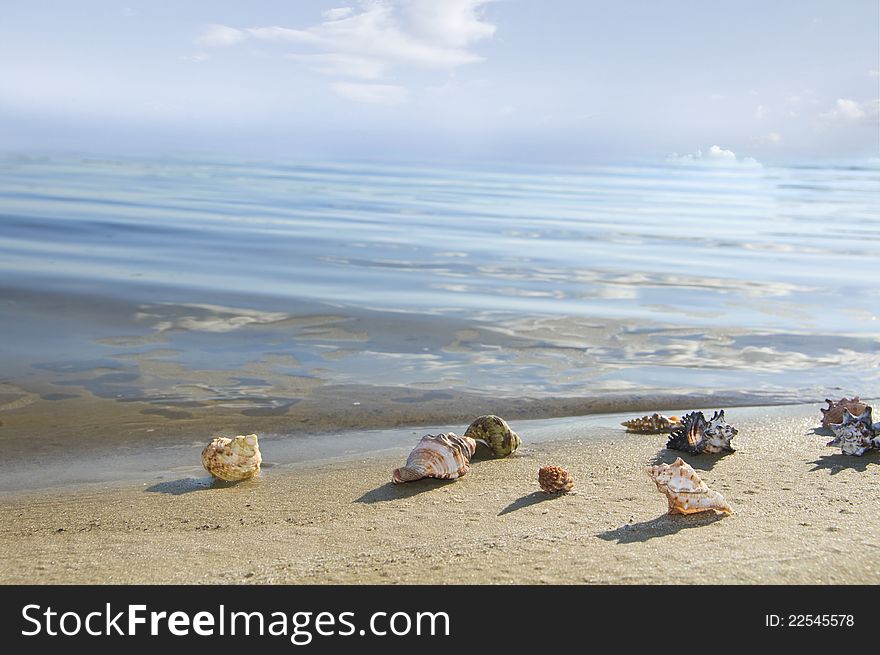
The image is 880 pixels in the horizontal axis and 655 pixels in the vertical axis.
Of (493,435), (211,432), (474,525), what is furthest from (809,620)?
(211,432)

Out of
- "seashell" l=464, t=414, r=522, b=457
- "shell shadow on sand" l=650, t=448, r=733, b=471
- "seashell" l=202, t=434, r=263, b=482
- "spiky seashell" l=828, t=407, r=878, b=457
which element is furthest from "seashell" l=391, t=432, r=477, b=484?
"spiky seashell" l=828, t=407, r=878, b=457

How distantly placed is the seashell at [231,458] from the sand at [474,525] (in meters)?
0.10

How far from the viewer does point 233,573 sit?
3.59 metres

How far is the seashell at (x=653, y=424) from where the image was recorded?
6273 mm

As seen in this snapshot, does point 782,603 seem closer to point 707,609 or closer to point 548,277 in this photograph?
point 707,609

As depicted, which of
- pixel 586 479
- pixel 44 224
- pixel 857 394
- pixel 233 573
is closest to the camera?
pixel 233 573

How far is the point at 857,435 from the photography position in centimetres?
540

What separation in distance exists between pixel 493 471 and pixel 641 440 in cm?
129

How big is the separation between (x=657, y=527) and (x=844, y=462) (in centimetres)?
185

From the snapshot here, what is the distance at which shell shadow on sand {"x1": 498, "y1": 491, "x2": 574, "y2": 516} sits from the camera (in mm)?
4602

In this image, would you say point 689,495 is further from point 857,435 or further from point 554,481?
point 857,435

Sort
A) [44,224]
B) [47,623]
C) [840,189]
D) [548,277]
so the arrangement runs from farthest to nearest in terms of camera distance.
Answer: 1. [840,189]
2. [44,224]
3. [548,277]
4. [47,623]

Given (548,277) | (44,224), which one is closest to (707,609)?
(548,277)

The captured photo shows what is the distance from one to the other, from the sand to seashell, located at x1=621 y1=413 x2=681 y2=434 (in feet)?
0.76
